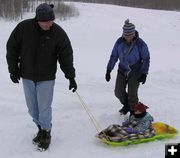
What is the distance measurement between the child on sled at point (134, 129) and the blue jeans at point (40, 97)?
82cm

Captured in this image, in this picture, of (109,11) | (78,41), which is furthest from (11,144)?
(109,11)

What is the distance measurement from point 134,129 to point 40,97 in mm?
1473

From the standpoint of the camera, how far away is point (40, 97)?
16.5 ft

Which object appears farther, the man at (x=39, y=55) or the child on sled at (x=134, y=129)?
the child on sled at (x=134, y=129)

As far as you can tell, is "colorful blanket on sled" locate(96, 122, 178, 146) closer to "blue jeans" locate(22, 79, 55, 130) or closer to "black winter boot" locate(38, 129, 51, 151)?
"black winter boot" locate(38, 129, 51, 151)

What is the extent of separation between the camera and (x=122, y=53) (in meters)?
6.09

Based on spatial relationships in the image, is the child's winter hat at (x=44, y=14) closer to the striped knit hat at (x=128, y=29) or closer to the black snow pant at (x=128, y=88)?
the striped knit hat at (x=128, y=29)

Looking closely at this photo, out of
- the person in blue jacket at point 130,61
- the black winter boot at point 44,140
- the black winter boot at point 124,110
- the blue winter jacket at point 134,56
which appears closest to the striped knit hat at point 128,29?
the person in blue jacket at point 130,61

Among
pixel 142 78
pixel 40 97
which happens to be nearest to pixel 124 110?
pixel 142 78

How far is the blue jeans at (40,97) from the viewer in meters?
5.02

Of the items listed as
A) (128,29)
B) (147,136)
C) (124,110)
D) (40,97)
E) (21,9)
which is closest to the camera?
(40,97)

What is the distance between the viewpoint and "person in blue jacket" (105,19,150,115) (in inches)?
234

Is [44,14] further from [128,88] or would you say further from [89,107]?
[89,107]

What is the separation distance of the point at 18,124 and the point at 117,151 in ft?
5.75
